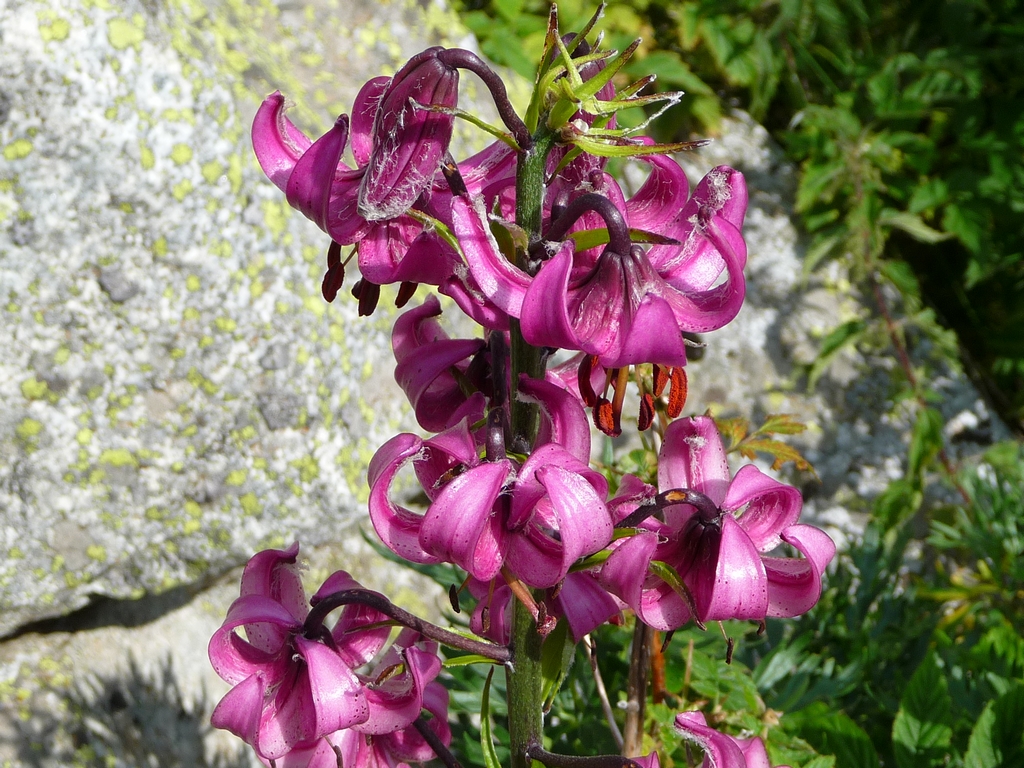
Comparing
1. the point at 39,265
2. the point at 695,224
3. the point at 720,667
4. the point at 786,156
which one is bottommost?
the point at 720,667

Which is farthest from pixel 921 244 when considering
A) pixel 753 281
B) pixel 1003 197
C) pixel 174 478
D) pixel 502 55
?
pixel 174 478

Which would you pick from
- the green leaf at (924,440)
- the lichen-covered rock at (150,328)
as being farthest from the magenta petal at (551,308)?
the green leaf at (924,440)

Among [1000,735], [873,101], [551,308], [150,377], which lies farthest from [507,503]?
[873,101]

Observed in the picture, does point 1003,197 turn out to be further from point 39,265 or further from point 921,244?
point 39,265

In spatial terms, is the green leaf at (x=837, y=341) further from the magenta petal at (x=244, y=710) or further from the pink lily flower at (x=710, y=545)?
the magenta petal at (x=244, y=710)

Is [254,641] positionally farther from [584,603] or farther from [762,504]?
[762,504]

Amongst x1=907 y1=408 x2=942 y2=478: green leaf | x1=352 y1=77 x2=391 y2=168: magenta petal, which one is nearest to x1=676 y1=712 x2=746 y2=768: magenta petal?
x1=352 y1=77 x2=391 y2=168: magenta petal

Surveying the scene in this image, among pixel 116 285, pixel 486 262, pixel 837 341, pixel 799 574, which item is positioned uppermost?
pixel 116 285
